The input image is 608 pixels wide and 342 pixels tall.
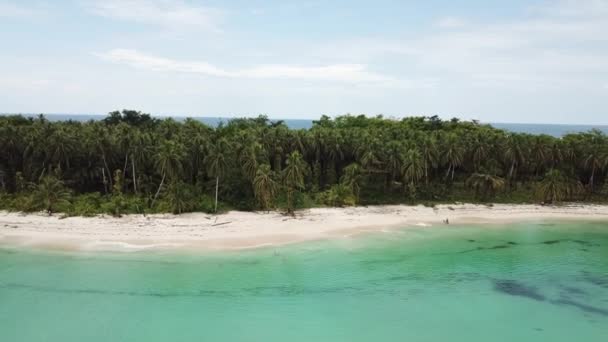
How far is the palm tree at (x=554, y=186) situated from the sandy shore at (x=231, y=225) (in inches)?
96.0

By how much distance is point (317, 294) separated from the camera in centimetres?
2992

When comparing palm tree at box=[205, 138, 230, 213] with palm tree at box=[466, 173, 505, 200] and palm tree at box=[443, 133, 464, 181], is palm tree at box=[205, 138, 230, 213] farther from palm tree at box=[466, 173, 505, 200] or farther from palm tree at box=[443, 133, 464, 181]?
palm tree at box=[466, 173, 505, 200]

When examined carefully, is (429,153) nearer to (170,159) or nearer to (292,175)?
(292,175)

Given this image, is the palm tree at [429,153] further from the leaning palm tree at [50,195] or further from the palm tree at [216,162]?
the leaning palm tree at [50,195]

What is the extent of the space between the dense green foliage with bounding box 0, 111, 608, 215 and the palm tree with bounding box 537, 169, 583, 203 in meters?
0.12

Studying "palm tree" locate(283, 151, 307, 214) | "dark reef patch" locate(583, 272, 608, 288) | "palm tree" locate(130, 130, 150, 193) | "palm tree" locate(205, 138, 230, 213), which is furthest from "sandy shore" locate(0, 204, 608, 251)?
"dark reef patch" locate(583, 272, 608, 288)

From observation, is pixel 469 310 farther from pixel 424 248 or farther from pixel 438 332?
pixel 424 248

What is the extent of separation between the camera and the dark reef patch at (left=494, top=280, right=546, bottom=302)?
3053 cm

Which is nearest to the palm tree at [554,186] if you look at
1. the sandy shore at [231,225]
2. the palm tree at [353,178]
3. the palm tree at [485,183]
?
the sandy shore at [231,225]

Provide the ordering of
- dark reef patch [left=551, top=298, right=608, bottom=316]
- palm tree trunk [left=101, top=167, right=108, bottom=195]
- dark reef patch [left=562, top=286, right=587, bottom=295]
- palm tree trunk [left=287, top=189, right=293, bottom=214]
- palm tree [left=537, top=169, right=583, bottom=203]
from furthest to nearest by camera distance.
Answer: palm tree [left=537, top=169, right=583, bottom=203] → palm tree trunk [left=101, top=167, right=108, bottom=195] → palm tree trunk [left=287, top=189, right=293, bottom=214] → dark reef patch [left=562, top=286, right=587, bottom=295] → dark reef patch [left=551, top=298, right=608, bottom=316]

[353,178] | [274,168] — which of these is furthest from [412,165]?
[274,168]

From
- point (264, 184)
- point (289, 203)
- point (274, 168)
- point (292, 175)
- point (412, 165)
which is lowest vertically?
point (289, 203)

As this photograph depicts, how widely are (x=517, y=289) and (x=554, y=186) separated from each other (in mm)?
25973

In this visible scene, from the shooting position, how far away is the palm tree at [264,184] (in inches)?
1732
